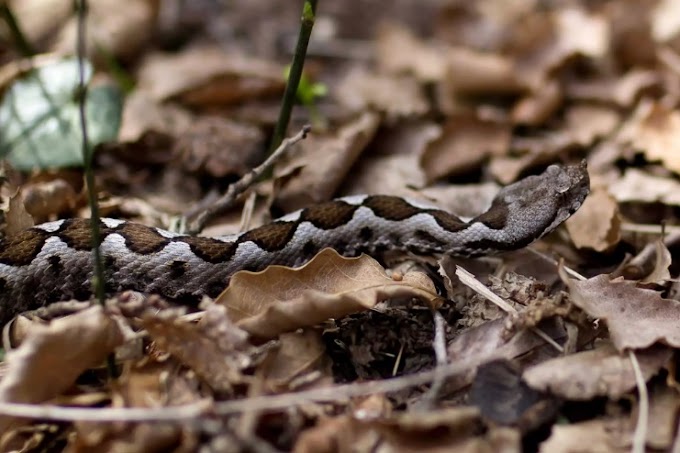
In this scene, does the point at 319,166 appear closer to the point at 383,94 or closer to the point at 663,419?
the point at 383,94

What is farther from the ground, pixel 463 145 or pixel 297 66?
pixel 297 66

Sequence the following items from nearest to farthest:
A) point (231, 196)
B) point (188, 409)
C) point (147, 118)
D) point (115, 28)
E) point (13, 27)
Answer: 1. point (188, 409)
2. point (231, 196)
3. point (13, 27)
4. point (147, 118)
5. point (115, 28)

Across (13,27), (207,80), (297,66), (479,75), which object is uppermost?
(13,27)

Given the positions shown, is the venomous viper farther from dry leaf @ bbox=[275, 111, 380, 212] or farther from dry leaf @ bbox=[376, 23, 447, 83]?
dry leaf @ bbox=[376, 23, 447, 83]

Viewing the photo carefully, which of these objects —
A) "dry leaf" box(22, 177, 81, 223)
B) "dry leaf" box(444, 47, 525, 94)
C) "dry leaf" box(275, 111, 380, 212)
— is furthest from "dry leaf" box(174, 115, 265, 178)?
"dry leaf" box(444, 47, 525, 94)

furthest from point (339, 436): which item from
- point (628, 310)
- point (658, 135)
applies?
point (658, 135)

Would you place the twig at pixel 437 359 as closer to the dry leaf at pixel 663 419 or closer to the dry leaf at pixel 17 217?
the dry leaf at pixel 663 419

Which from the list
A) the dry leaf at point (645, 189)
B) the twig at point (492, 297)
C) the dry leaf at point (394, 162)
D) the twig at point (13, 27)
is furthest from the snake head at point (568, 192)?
the twig at point (13, 27)
